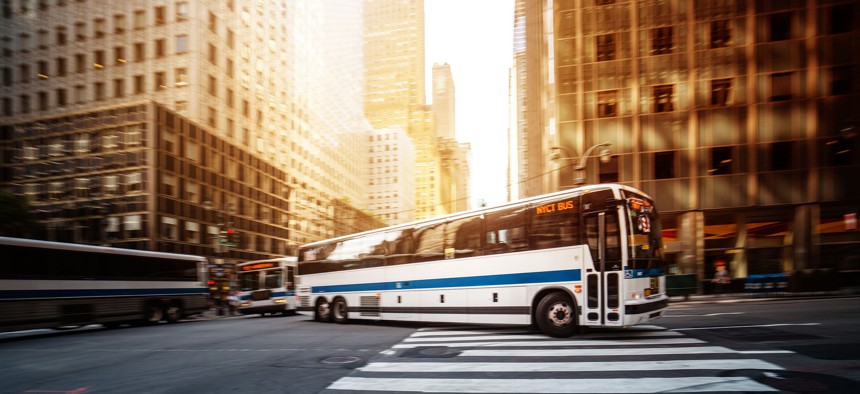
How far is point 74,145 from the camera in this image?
4647 centimetres

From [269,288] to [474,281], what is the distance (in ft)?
54.6

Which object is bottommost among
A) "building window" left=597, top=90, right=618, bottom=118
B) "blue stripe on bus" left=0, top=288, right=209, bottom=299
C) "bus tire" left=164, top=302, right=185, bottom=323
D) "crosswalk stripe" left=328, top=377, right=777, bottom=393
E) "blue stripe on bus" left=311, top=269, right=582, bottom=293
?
"bus tire" left=164, top=302, right=185, bottom=323

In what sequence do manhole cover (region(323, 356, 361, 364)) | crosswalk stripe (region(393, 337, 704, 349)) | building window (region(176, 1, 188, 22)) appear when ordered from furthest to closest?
1. building window (region(176, 1, 188, 22))
2. crosswalk stripe (region(393, 337, 704, 349))
3. manhole cover (region(323, 356, 361, 364))

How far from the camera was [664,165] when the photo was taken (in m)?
31.4

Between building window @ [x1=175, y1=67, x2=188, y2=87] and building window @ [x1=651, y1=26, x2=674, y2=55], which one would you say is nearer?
building window @ [x1=651, y1=26, x2=674, y2=55]

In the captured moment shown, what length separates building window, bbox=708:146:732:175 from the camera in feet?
99.0

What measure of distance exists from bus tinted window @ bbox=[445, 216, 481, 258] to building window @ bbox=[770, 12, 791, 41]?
2774 cm

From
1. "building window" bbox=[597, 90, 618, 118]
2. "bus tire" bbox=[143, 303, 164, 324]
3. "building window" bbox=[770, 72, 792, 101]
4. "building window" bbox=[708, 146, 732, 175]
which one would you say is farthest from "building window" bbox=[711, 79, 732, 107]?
"bus tire" bbox=[143, 303, 164, 324]

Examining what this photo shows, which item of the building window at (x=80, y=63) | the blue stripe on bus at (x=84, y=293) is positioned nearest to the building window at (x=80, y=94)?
the building window at (x=80, y=63)

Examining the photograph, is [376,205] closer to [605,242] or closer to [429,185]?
[429,185]

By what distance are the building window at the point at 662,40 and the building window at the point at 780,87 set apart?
6.09 meters

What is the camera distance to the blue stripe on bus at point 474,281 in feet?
35.1

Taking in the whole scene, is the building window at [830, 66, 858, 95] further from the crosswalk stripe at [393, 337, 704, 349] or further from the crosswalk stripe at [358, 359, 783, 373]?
the crosswalk stripe at [358, 359, 783, 373]

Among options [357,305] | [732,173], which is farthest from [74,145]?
[732,173]
